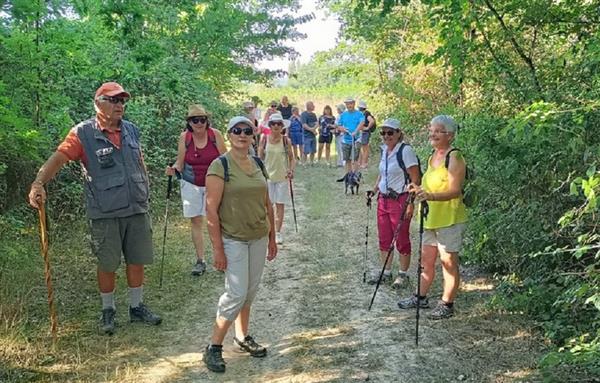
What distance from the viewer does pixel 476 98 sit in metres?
8.26

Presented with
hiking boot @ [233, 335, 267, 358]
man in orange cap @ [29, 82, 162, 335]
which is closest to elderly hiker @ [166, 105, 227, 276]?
man in orange cap @ [29, 82, 162, 335]

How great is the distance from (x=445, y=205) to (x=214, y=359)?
2441 millimetres

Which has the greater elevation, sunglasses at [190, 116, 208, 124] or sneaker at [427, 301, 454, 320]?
sunglasses at [190, 116, 208, 124]

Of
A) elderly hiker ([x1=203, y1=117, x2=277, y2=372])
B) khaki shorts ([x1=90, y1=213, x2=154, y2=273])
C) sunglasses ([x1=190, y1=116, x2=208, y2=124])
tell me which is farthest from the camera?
sunglasses ([x1=190, y1=116, x2=208, y2=124])

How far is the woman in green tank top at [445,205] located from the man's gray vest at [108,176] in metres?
2.46

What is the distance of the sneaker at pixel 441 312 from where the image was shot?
546 cm

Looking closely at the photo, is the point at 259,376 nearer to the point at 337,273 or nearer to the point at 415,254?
the point at 337,273

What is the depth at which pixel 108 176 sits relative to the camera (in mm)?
5031

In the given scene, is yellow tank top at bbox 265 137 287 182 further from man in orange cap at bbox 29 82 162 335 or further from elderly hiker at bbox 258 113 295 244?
man in orange cap at bbox 29 82 162 335

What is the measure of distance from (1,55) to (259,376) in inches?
167

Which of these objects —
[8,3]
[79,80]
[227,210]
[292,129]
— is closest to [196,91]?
[79,80]

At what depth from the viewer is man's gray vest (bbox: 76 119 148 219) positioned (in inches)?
197

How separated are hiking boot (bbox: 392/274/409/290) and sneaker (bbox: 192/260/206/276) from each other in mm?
2210

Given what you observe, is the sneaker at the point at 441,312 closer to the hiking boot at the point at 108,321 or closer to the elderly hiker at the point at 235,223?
the elderly hiker at the point at 235,223
